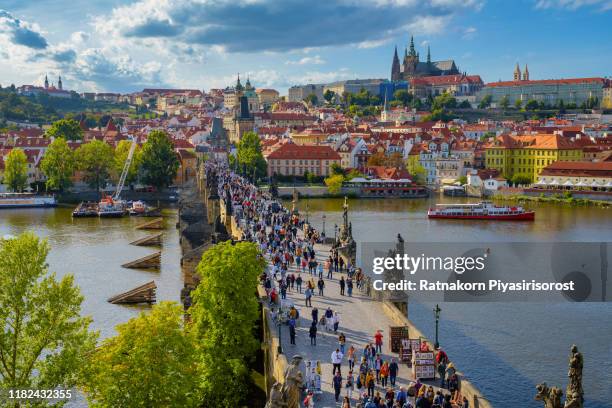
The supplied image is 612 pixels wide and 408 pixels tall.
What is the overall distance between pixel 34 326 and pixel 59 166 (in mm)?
55613

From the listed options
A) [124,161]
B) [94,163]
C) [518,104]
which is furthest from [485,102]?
[94,163]

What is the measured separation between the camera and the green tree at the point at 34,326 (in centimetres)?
1241

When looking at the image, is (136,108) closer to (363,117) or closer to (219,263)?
(363,117)

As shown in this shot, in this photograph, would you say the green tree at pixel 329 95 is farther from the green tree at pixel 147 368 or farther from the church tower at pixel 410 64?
the green tree at pixel 147 368

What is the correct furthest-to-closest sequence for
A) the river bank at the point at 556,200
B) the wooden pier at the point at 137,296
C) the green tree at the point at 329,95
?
the green tree at the point at 329,95
the river bank at the point at 556,200
the wooden pier at the point at 137,296

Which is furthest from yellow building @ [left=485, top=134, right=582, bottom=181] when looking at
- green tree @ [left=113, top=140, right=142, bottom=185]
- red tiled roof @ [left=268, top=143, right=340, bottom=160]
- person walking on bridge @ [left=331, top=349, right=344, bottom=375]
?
person walking on bridge @ [left=331, top=349, right=344, bottom=375]

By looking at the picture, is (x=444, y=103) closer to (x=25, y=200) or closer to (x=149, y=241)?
(x=25, y=200)

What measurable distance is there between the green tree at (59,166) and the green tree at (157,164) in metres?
5.87

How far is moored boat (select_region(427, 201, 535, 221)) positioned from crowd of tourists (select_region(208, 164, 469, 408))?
24.5 metres

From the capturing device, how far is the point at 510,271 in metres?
30.5

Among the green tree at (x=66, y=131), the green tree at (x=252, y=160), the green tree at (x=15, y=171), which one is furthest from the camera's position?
the green tree at (x=66, y=131)

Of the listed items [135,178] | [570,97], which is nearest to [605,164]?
[135,178]

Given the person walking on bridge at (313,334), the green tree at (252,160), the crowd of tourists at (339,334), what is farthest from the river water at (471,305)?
the green tree at (252,160)

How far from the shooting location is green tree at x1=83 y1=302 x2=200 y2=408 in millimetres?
12656
